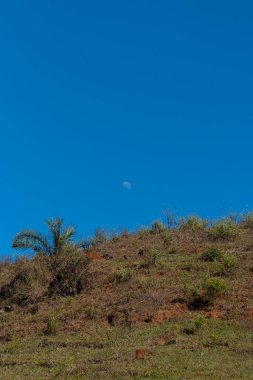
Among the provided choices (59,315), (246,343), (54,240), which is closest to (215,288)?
(246,343)

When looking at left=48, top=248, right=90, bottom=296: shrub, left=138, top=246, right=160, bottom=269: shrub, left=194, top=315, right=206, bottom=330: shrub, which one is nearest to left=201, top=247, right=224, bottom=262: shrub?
left=138, top=246, right=160, bottom=269: shrub

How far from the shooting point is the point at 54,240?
2436 cm

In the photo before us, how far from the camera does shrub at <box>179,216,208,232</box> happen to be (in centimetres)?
3022

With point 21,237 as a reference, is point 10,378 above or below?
below

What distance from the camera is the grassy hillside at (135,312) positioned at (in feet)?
39.4

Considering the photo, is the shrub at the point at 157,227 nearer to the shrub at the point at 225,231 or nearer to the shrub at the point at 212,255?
the shrub at the point at 225,231

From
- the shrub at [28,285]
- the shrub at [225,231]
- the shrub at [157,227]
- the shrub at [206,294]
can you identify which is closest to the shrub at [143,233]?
the shrub at [157,227]

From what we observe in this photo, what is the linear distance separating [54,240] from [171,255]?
5214 mm

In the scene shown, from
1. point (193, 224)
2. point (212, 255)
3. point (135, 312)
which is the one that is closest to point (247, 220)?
point (193, 224)

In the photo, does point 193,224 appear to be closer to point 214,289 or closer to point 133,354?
point 214,289

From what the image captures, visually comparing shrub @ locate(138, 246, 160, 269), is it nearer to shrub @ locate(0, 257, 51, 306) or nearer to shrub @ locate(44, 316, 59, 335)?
shrub @ locate(0, 257, 51, 306)

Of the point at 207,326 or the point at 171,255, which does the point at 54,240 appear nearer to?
the point at 171,255

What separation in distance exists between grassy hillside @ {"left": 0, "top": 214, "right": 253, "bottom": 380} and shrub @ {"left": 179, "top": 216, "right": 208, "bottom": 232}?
262 cm

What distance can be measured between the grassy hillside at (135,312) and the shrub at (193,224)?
103 inches
